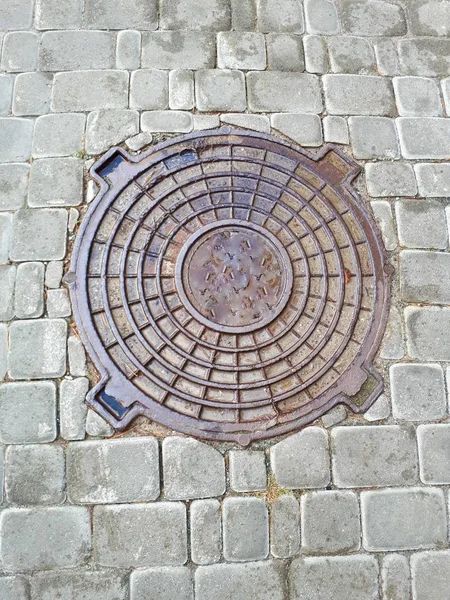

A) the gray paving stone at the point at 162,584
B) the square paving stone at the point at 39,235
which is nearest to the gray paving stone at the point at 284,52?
the square paving stone at the point at 39,235

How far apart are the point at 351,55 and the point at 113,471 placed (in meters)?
3.09

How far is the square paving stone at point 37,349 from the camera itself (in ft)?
9.88

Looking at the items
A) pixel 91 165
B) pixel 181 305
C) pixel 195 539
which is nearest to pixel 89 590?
pixel 195 539

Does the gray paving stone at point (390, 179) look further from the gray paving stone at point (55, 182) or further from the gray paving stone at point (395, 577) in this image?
the gray paving stone at point (395, 577)

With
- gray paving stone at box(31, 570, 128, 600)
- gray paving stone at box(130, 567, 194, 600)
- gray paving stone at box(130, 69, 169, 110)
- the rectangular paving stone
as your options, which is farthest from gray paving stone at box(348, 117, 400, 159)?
gray paving stone at box(31, 570, 128, 600)

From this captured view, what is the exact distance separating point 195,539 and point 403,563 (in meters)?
1.08

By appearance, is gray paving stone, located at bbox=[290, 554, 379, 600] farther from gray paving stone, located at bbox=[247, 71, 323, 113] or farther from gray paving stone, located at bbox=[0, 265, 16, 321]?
gray paving stone, located at bbox=[247, 71, 323, 113]

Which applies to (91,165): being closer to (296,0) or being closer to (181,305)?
(181,305)

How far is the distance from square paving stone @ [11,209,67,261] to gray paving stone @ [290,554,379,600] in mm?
2140

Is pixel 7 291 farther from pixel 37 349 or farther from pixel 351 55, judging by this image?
pixel 351 55

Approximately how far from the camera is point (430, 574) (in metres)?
2.87

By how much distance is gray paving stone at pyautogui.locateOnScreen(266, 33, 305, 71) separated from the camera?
12.3 ft

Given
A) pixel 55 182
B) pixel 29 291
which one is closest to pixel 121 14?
pixel 55 182

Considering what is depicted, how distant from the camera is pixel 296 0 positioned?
3924 millimetres
